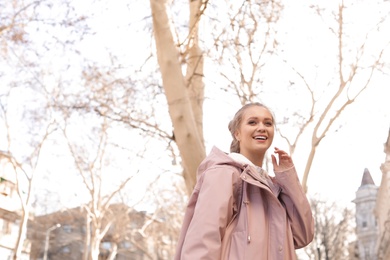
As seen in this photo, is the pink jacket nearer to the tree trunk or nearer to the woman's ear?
the woman's ear

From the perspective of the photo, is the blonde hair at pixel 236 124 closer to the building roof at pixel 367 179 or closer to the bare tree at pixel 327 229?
the bare tree at pixel 327 229

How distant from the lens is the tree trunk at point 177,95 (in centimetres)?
598

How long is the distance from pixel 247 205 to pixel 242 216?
61 mm

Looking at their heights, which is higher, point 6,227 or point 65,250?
point 65,250

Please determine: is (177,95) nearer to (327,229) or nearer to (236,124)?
(236,124)

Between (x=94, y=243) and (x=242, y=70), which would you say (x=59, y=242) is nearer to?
(x=94, y=243)

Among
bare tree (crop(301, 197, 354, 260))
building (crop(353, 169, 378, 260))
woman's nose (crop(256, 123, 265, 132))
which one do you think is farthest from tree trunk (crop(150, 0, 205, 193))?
building (crop(353, 169, 378, 260))

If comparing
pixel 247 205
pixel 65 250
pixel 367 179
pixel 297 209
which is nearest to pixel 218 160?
pixel 247 205

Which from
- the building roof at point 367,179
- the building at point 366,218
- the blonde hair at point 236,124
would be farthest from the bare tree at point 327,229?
the blonde hair at point 236,124

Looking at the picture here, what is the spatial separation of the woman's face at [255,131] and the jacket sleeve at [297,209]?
A: 0.56 ft

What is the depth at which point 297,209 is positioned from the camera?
2736 millimetres

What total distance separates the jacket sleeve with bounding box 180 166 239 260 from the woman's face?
0.27 meters

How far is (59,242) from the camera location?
5622 cm

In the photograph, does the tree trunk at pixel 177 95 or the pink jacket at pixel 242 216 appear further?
the tree trunk at pixel 177 95
